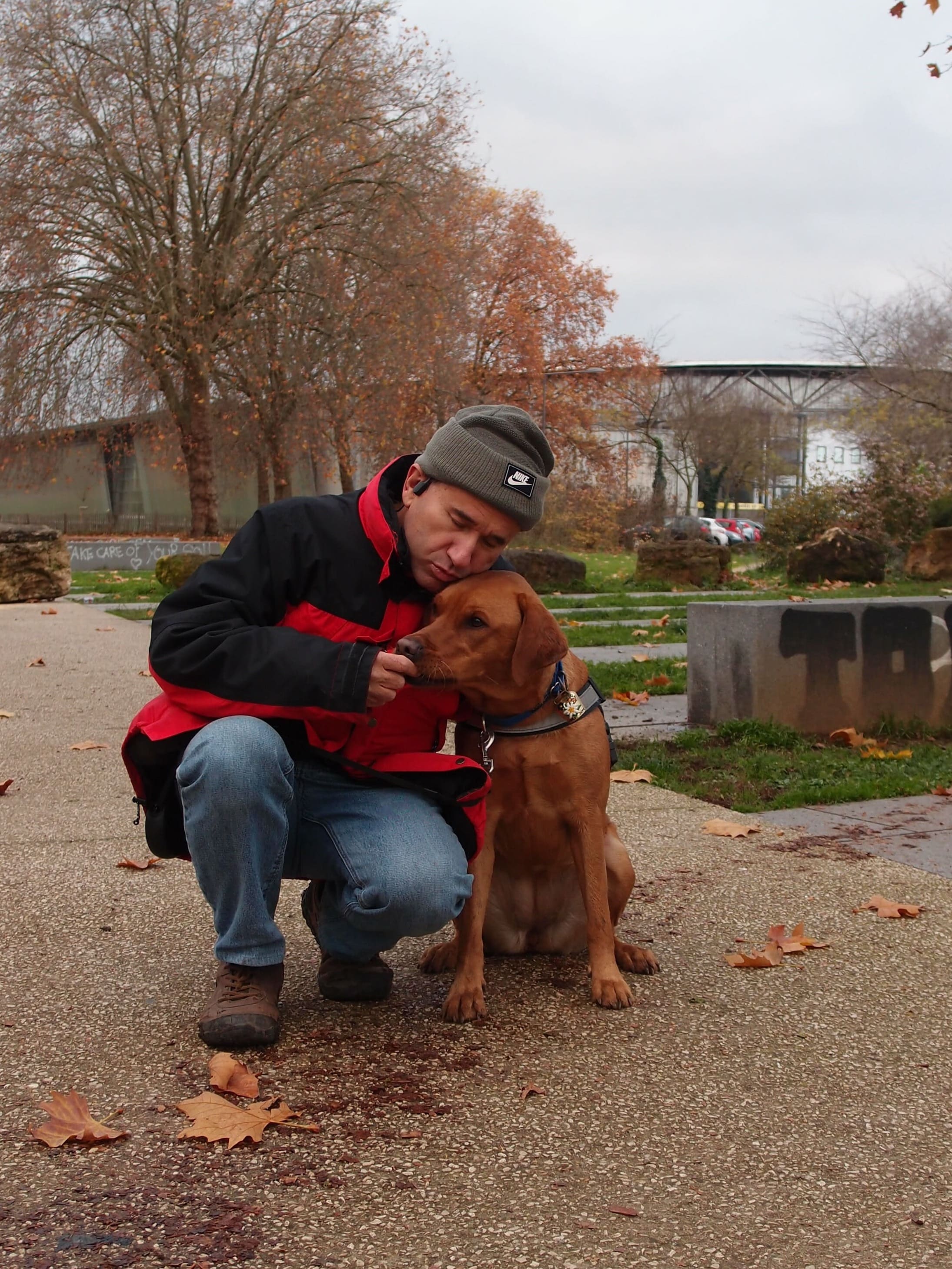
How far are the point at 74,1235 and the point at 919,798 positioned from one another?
433cm

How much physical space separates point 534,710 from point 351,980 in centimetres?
83

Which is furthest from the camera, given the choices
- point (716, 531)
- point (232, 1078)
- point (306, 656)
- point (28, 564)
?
point (716, 531)

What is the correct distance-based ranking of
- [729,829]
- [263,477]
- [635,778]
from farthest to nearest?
[263,477] < [635,778] < [729,829]

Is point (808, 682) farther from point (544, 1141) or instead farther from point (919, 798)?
point (544, 1141)

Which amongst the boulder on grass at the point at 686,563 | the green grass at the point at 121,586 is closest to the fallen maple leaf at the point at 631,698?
Answer: the green grass at the point at 121,586

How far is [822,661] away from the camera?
21.2ft

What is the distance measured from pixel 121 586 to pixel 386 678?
56.0ft

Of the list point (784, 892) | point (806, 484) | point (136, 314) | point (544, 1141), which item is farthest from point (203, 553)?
point (544, 1141)

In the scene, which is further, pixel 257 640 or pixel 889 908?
pixel 889 908

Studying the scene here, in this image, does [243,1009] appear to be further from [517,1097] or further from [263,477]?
[263,477]

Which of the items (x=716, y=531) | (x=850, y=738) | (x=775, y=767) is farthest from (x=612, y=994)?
(x=716, y=531)

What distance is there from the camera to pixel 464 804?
2963 mm

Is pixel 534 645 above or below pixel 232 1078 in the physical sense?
above

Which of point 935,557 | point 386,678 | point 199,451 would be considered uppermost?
point 199,451
